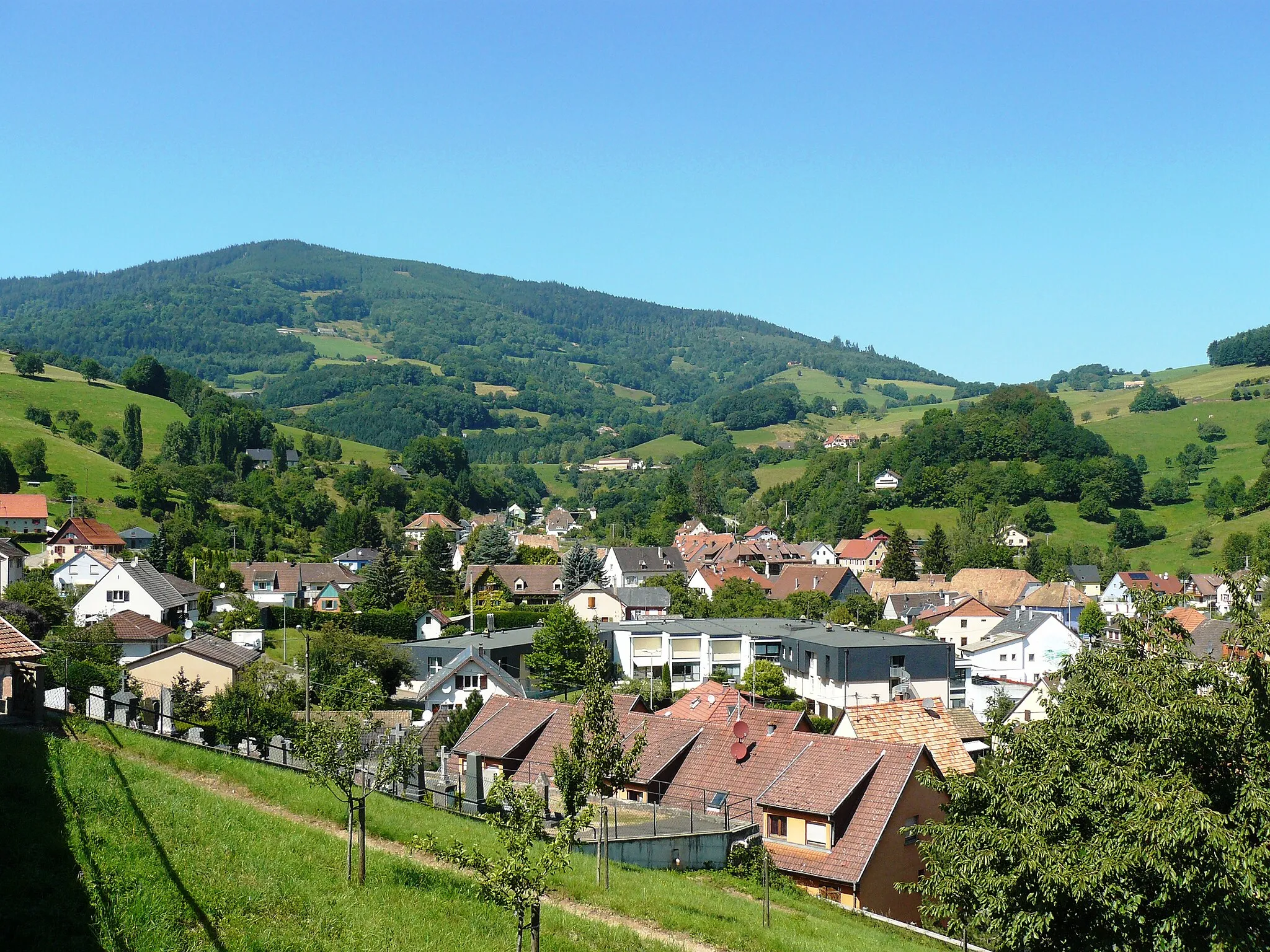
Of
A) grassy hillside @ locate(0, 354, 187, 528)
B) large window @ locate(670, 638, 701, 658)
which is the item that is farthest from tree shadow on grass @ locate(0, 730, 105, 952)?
grassy hillside @ locate(0, 354, 187, 528)

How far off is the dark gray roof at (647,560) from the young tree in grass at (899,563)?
705 inches

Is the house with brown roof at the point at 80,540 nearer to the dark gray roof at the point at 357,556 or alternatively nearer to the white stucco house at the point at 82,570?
the white stucco house at the point at 82,570

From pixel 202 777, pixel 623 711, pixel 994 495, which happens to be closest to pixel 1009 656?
pixel 623 711

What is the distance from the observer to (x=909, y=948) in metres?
17.0

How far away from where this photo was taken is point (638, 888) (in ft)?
52.1

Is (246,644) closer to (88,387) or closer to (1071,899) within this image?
(1071,899)

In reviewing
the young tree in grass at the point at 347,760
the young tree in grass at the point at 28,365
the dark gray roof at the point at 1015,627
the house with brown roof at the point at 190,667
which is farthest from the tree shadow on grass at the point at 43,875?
the young tree in grass at the point at 28,365

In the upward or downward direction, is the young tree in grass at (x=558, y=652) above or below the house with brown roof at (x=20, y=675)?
below

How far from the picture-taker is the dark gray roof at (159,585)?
58.4 metres

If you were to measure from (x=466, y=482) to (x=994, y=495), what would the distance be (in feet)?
238

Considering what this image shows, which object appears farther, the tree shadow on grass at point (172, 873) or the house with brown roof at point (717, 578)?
the house with brown roof at point (717, 578)

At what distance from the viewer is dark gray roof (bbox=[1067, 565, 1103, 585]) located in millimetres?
94562

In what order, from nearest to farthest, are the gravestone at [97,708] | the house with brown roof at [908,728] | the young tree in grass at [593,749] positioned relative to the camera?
the young tree in grass at [593,749] → the gravestone at [97,708] → the house with brown roof at [908,728]

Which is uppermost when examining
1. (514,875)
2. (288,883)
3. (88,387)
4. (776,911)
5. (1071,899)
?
(88,387)
